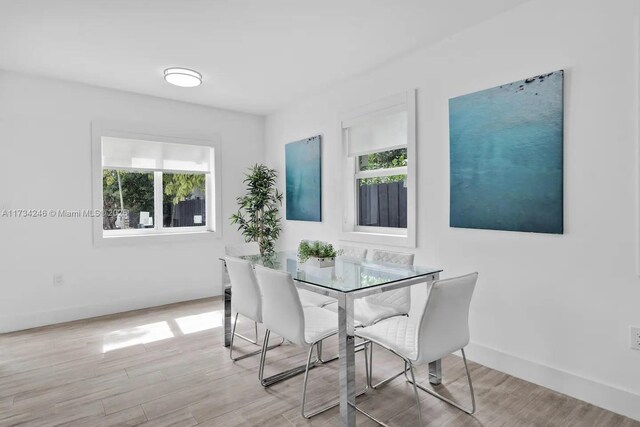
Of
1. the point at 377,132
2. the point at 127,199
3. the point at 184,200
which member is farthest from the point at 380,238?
the point at 127,199

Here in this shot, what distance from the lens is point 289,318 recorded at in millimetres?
2188

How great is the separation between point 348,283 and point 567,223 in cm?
150

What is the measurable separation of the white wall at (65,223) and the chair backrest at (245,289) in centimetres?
222

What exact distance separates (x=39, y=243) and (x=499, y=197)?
14.6ft

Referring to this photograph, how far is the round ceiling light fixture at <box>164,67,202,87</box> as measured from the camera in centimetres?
359

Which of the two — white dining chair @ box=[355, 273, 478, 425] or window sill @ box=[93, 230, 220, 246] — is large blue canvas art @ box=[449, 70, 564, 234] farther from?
window sill @ box=[93, 230, 220, 246]

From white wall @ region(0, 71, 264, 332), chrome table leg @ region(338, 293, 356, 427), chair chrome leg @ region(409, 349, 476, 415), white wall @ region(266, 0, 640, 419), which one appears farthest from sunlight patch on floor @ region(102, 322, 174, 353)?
white wall @ region(266, 0, 640, 419)

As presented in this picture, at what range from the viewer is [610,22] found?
7.17ft

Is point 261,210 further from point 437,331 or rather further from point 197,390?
point 437,331

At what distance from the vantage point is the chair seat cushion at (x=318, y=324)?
7.24ft

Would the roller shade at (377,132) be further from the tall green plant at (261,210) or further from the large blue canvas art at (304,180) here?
the tall green plant at (261,210)

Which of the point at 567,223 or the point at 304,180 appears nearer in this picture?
the point at 567,223

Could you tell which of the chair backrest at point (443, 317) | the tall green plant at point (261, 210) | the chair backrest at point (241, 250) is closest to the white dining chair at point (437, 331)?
the chair backrest at point (443, 317)

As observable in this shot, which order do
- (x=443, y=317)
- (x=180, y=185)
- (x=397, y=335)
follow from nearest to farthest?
(x=443, y=317) → (x=397, y=335) → (x=180, y=185)
